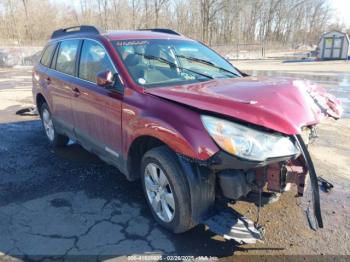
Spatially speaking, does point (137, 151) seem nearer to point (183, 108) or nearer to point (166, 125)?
point (166, 125)

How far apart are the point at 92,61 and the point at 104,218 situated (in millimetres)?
1881

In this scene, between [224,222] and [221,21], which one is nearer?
[224,222]

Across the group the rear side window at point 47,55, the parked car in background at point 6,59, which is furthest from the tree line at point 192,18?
the rear side window at point 47,55

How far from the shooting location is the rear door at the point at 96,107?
12.0ft

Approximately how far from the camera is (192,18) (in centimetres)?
6041

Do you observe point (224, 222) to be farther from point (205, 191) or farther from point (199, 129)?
point (199, 129)

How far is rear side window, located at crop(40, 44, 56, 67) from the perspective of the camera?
553 cm

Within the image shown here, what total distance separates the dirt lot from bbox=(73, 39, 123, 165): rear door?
0.51m

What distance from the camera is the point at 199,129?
2682 mm

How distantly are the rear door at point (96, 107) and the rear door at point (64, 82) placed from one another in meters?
0.20

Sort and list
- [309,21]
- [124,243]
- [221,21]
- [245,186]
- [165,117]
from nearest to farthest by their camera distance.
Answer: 1. [245,186]
2. [165,117]
3. [124,243]
4. [221,21]
5. [309,21]

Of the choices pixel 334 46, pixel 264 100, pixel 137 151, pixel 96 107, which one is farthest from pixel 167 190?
pixel 334 46

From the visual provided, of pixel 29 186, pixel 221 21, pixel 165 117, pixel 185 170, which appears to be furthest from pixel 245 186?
pixel 221 21

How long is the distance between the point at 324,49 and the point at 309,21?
186 feet
